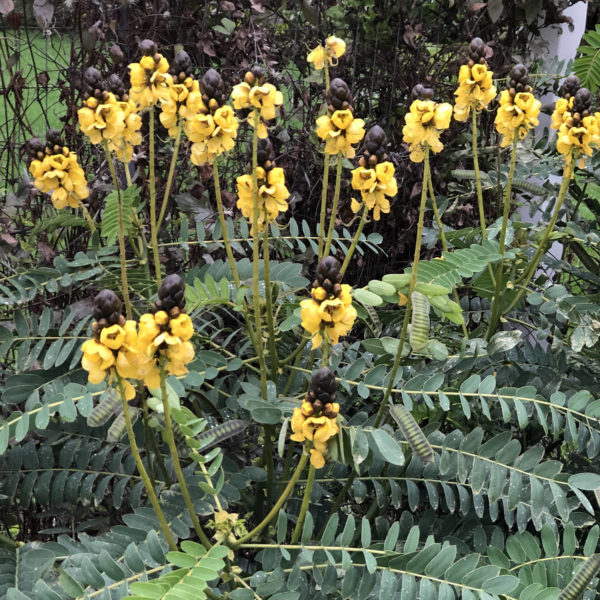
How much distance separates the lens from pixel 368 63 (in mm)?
3395

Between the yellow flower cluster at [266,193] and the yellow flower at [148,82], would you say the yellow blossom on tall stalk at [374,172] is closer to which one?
the yellow flower cluster at [266,193]

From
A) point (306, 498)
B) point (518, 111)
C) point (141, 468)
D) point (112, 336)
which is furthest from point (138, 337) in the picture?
point (518, 111)

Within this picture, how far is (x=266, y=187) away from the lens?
1.56 meters

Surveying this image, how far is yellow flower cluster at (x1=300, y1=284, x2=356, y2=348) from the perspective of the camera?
121cm

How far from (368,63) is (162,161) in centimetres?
109

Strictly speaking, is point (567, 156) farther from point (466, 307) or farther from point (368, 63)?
point (368, 63)

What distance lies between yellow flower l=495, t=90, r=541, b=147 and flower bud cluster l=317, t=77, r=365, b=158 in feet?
1.54

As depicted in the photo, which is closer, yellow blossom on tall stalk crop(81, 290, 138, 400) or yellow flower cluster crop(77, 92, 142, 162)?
yellow blossom on tall stalk crop(81, 290, 138, 400)

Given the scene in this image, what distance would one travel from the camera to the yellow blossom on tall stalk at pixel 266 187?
1.56 meters

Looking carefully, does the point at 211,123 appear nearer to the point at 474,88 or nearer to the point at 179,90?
the point at 179,90

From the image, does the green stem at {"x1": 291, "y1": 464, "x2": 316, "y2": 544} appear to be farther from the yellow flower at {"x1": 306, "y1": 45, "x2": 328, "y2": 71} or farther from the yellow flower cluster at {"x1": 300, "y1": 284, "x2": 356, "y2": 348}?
the yellow flower at {"x1": 306, "y1": 45, "x2": 328, "y2": 71}

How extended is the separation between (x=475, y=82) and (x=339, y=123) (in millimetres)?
576

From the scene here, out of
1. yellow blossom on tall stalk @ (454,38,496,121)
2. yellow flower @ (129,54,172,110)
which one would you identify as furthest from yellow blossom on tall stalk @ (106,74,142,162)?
yellow blossom on tall stalk @ (454,38,496,121)

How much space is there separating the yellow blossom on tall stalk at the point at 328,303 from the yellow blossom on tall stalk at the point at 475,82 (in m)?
0.90
